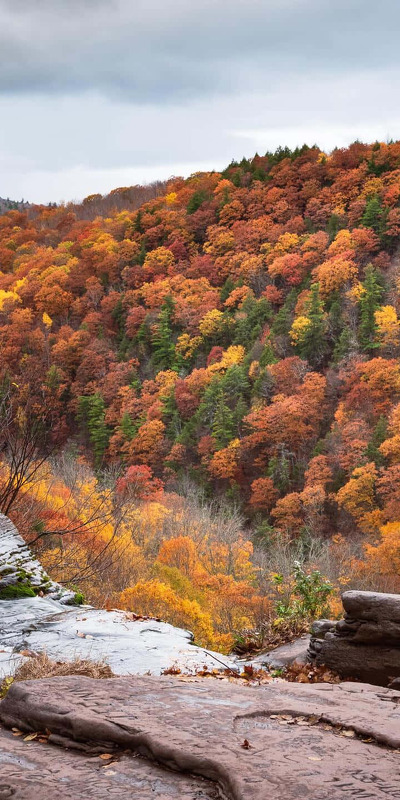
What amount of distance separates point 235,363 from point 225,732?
70.6 m

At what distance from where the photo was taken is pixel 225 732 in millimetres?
3871

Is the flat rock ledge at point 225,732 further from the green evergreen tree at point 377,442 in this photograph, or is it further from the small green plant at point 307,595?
the green evergreen tree at point 377,442


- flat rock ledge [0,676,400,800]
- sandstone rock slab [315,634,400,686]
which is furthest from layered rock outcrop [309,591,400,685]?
flat rock ledge [0,676,400,800]

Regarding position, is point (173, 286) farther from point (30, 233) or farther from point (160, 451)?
point (30, 233)

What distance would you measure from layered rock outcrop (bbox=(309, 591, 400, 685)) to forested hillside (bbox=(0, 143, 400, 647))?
18.7m

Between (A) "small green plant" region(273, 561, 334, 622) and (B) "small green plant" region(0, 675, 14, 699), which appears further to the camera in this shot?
(A) "small green plant" region(273, 561, 334, 622)

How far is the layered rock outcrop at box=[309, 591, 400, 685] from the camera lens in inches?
287

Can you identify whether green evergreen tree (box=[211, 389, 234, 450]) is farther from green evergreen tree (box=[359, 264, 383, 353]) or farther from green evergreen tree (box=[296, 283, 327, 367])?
green evergreen tree (box=[359, 264, 383, 353])

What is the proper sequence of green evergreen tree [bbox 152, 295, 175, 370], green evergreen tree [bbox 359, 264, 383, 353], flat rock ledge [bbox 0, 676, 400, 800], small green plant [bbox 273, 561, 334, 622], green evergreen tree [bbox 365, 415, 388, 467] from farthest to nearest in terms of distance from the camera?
green evergreen tree [bbox 152, 295, 175, 370], green evergreen tree [bbox 359, 264, 383, 353], green evergreen tree [bbox 365, 415, 388, 467], small green plant [bbox 273, 561, 334, 622], flat rock ledge [bbox 0, 676, 400, 800]

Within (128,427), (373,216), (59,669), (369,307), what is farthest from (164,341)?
(59,669)

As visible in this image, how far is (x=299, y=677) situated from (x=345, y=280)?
71.8 meters

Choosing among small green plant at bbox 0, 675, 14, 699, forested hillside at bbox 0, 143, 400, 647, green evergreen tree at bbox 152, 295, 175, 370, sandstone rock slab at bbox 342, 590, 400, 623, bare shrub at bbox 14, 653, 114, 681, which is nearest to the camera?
bare shrub at bbox 14, 653, 114, 681

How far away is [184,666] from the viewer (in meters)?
6.30

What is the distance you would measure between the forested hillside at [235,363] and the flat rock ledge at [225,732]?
2167 cm
